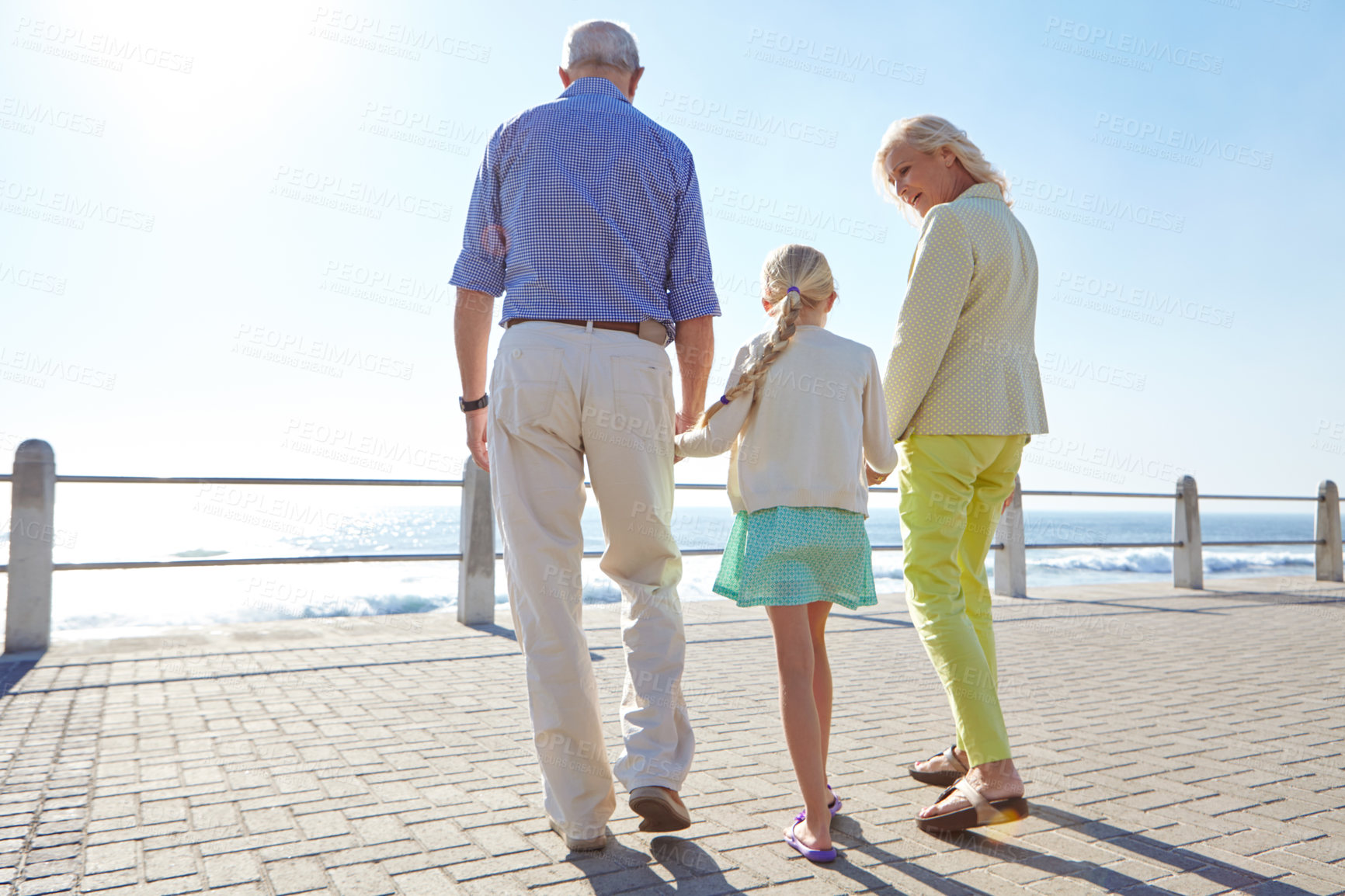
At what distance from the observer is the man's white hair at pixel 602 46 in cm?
286

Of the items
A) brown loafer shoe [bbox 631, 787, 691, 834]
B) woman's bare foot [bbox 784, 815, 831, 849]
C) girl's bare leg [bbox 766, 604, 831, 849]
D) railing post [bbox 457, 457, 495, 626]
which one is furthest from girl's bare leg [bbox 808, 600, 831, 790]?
railing post [bbox 457, 457, 495, 626]

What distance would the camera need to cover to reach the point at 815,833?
252cm

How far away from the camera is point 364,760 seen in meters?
3.50

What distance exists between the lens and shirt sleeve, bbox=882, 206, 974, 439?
290 centimetres

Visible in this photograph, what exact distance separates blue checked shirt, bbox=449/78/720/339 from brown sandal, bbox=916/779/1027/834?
1.60m

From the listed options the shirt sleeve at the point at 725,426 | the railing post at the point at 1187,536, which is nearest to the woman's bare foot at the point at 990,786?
the shirt sleeve at the point at 725,426

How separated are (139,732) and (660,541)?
2.72 metres

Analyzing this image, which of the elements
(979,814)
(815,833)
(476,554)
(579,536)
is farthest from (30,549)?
(979,814)

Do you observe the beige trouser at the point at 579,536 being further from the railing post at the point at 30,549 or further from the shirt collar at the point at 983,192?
the railing post at the point at 30,549

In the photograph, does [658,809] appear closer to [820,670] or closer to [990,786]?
[820,670]

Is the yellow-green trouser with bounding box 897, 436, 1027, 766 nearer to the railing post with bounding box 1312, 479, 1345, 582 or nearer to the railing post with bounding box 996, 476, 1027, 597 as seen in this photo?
the railing post with bounding box 996, 476, 1027, 597

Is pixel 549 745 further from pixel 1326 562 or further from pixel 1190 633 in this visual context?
pixel 1326 562

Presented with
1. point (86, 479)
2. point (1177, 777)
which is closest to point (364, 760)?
point (1177, 777)

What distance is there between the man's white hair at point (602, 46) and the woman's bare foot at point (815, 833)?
2272mm
